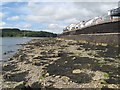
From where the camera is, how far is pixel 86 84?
44.8 feet

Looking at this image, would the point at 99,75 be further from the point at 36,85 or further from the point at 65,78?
the point at 36,85

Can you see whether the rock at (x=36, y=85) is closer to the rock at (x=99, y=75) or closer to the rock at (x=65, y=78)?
the rock at (x=65, y=78)

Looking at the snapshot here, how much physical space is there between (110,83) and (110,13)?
100 feet

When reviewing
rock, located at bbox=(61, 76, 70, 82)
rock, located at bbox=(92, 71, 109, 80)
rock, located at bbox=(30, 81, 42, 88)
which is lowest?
rock, located at bbox=(30, 81, 42, 88)

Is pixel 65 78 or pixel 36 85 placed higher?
pixel 65 78

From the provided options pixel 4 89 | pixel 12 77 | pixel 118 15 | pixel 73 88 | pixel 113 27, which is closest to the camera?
pixel 73 88

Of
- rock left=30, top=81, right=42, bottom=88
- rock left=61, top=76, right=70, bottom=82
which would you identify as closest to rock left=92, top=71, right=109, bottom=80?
rock left=61, top=76, right=70, bottom=82

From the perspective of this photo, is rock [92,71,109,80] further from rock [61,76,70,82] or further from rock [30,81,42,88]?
rock [30,81,42,88]

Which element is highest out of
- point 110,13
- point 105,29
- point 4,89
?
point 110,13

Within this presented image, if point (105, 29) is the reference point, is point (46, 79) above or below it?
below

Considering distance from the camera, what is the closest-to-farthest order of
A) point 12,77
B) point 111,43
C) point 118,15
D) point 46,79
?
1. point 46,79
2. point 12,77
3. point 111,43
4. point 118,15

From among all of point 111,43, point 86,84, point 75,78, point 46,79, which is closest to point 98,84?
point 86,84

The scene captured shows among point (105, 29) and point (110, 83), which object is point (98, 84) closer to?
point (110, 83)

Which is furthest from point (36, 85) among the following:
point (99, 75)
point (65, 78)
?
point (99, 75)
